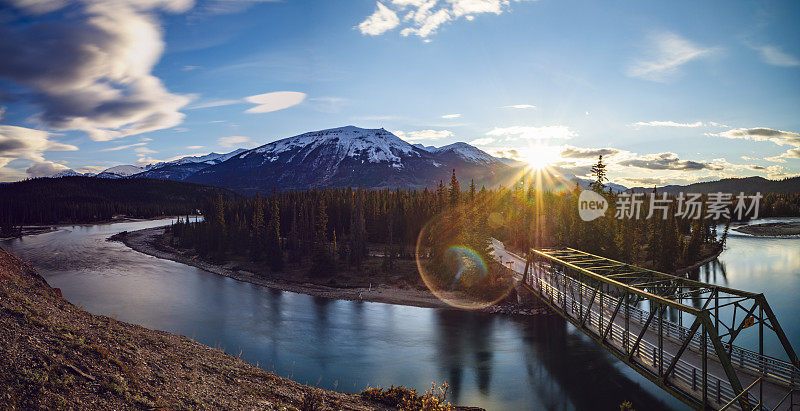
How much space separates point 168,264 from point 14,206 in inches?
5715

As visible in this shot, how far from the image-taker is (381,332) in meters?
43.3

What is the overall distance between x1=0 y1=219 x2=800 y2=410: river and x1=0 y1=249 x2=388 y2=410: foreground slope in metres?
10.3

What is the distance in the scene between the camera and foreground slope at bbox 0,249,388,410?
42.1 feet

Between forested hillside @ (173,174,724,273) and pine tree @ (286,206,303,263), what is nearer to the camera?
forested hillside @ (173,174,724,273)

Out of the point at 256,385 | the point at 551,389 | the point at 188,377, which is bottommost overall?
the point at 551,389

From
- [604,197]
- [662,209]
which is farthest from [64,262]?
[662,209]

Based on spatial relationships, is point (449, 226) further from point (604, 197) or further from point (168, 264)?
point (168, 264)

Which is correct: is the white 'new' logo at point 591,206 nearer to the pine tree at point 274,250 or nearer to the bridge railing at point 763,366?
the bridge railing at point 763,366

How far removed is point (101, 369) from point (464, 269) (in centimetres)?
5037

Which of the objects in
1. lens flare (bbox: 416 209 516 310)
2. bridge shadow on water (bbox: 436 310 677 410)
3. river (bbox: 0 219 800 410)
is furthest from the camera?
lens flare (bbox: 416 209 516 310)

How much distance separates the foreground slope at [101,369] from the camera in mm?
12844

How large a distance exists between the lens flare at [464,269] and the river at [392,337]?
19.7 feet

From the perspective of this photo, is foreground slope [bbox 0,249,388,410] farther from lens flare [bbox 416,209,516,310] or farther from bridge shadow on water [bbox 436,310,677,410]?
lens flare [bbox 416,209,516,310]

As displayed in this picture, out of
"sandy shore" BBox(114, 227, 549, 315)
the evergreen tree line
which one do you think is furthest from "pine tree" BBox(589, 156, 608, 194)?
"sandy shore" BBox(114, 227, 549, 315)
